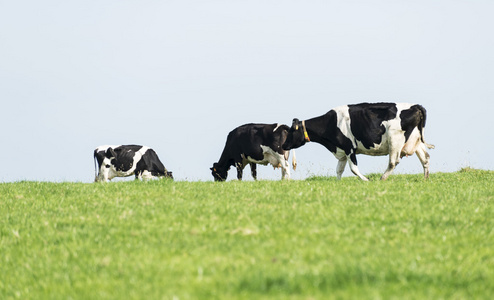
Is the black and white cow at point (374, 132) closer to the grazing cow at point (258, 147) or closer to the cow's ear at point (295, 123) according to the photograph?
the cow's ear at point (295, 123)

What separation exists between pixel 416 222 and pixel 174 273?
475cm

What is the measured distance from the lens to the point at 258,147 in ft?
85.8

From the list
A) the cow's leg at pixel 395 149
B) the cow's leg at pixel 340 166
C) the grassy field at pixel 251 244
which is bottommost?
the grassy field at pixel 251 244

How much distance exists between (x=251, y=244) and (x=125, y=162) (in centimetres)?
2428

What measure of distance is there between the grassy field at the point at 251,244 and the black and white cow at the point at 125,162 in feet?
58.5

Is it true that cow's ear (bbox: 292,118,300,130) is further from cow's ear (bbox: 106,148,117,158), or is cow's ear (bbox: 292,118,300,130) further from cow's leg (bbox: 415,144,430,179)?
cow's ear (bbox: 106,148,117,158)

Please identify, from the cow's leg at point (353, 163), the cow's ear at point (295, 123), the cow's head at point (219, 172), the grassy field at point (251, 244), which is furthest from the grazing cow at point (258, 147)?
the grassy field at point (251, 244)

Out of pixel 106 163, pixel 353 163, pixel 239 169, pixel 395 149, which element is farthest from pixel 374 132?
pixel 106 163

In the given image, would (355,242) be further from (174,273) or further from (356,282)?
(174,273)

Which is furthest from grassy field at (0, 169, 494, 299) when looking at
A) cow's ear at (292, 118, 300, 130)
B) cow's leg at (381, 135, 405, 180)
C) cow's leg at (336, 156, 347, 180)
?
cow's ear at (292, 118, 300, 130)

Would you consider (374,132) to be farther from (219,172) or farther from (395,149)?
(219,172)

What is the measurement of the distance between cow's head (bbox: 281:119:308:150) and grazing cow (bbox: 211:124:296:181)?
2.79 meters

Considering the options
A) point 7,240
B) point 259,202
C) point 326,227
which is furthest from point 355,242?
point 7,240

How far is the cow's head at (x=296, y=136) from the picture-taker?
22.5 metres
